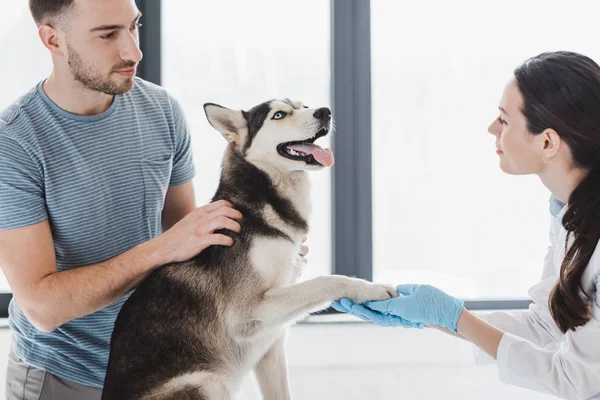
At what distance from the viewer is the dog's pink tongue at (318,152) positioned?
1.71 metres

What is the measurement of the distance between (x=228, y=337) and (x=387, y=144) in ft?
5.18

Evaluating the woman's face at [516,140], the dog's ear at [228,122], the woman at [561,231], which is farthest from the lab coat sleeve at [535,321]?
the dog's ear at [228,122]

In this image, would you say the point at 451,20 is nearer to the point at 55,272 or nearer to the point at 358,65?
the point at 358,65

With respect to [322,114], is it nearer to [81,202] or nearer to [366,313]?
[366,313]

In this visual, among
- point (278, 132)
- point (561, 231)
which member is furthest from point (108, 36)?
point (561, 231)

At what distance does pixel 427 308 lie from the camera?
5.49 ft

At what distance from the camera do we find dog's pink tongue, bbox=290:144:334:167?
67.1 inches

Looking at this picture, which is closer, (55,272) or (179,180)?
(55,272)

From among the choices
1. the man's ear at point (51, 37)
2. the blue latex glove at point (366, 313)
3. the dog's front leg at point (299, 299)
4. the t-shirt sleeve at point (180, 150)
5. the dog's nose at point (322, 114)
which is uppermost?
the man's ear at point (51, 37)

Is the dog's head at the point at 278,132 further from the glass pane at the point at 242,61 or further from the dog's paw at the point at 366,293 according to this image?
the glass pane at the point at 242,61

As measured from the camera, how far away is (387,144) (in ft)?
9.57

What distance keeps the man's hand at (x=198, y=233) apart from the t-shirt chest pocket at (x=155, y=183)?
21 cm

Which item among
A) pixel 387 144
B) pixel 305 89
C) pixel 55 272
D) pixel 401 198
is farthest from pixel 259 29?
pixel 55 272

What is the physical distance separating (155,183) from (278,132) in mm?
391
